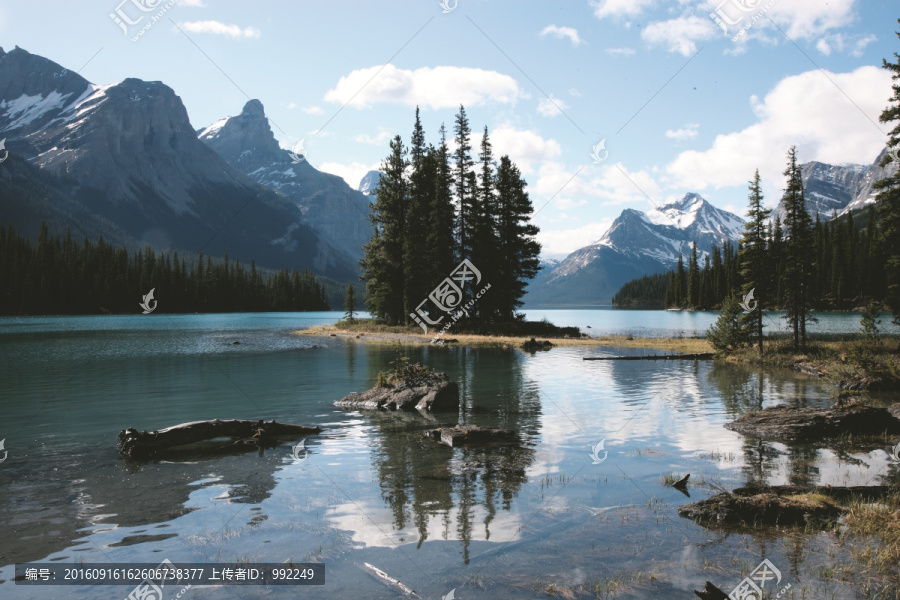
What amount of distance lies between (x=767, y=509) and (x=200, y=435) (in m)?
15.3

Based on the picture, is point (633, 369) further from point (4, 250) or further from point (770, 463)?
point (4, 250)

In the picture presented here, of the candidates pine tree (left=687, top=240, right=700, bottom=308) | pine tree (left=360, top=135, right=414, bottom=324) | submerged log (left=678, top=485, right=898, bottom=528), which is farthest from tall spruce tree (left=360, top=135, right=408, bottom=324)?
pine tree (left=687, top=240, right=700, bottom=308)

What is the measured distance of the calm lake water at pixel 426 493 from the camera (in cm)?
866

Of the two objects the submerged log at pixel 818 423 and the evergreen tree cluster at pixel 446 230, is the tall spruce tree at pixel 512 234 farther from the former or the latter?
the submerged log at pixel 818 423

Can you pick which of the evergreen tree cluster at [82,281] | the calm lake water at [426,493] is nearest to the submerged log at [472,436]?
the calm lake water at [426,493]

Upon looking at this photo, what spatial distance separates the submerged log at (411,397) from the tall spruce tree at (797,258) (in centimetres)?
3301

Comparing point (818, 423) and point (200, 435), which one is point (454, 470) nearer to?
point (200, 435)

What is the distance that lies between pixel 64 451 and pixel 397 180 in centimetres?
5907

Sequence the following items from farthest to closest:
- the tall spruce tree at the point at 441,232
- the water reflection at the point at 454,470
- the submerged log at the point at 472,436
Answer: the tall spruce tree at the point at 441,232 → the submerged log at the point at 472,436 → the water reflection at the point at 454,470

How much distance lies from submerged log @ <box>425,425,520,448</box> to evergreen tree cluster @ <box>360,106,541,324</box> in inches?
1877

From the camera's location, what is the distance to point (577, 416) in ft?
72.5

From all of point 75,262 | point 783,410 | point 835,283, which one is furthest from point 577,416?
point 75,262

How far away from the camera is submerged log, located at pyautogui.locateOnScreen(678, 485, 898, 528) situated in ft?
34.3

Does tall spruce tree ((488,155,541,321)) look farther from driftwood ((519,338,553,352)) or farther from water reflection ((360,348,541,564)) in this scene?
water reflection ((360,348,541,564))
